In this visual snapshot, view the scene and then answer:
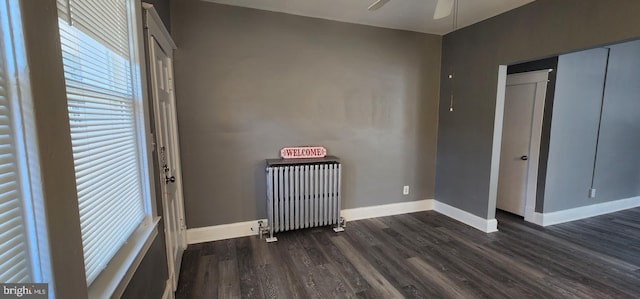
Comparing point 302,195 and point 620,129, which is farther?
point 620,129

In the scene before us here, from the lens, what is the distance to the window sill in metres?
0.95

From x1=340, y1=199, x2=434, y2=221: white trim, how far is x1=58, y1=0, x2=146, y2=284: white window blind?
2.64 m

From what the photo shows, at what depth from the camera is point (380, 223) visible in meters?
3.49

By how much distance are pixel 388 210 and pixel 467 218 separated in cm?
103

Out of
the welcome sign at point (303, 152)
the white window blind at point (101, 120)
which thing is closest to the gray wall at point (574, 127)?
the welcome sign at point (303, 152)

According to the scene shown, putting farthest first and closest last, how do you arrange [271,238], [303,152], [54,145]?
[303,152] < [271,238] < [54,145]

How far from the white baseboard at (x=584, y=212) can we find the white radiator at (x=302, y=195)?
106 inches

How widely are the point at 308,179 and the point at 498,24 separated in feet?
9.38

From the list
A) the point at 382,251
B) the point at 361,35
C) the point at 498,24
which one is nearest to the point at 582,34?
the point at 498,24

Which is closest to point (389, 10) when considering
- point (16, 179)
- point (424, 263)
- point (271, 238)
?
point (424, 263)

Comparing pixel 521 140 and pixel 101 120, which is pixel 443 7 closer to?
pixel 101 120

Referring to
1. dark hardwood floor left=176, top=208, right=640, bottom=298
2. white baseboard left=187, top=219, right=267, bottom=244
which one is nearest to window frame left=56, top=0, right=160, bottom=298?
dark hardwood floor left=176, top=208, right=640, bottom=298

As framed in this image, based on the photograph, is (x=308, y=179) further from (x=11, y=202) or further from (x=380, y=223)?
(x=11, y=202)

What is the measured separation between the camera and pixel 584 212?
12.0ft
